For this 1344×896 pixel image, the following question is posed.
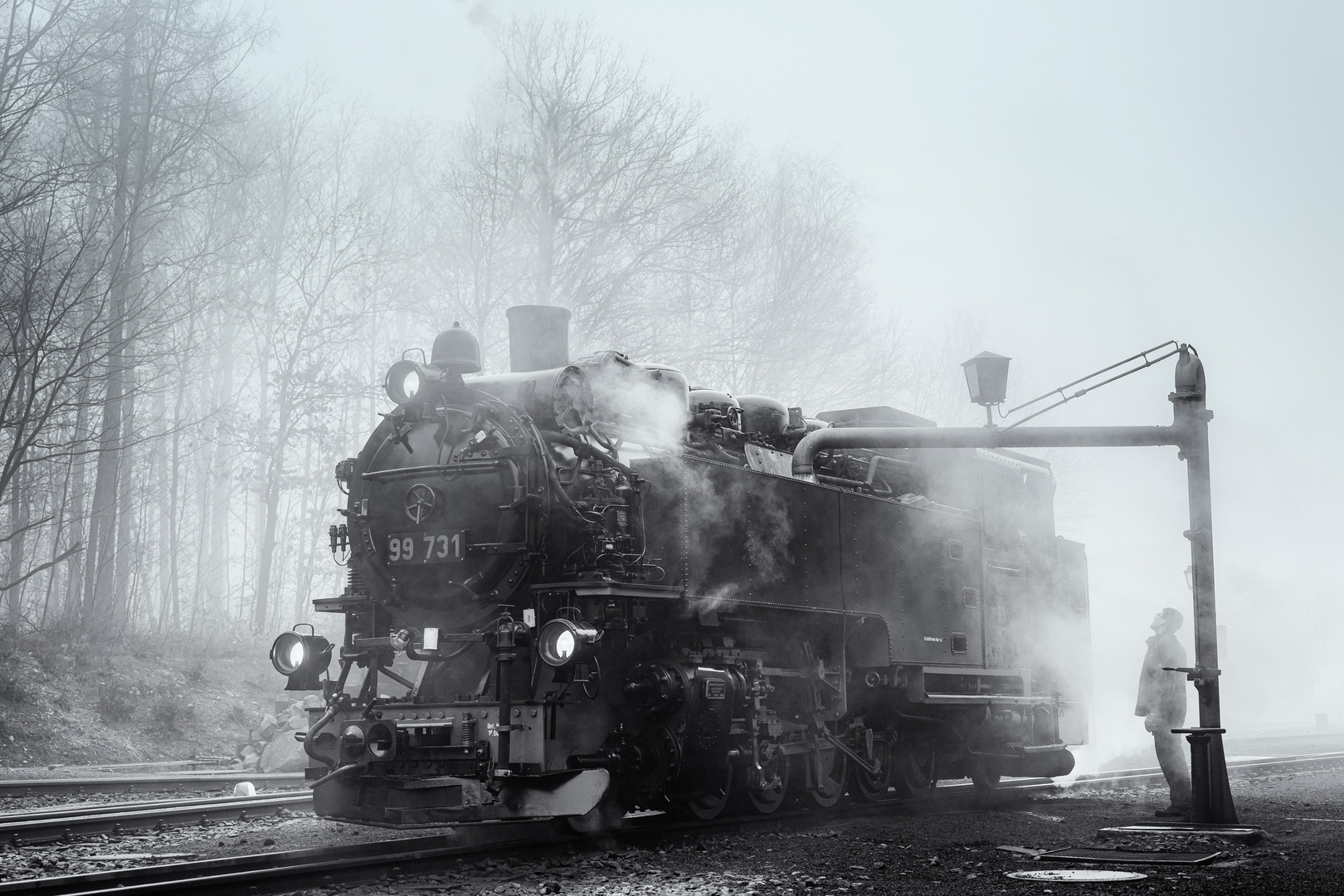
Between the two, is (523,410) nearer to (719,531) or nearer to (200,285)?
(719,531)

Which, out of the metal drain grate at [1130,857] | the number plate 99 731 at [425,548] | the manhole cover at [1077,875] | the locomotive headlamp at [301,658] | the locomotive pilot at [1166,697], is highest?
the number plate 99 731 at [425,548]

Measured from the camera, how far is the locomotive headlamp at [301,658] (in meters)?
8.17

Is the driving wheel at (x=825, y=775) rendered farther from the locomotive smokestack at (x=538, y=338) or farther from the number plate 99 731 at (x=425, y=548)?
the locomotive smokestack at (x=538, y=338)

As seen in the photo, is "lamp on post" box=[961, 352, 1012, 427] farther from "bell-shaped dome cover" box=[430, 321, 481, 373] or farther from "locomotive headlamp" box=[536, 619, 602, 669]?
"locomotive headlamp" box=[536, 619, 602, 669]

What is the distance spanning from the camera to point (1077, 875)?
250 inches

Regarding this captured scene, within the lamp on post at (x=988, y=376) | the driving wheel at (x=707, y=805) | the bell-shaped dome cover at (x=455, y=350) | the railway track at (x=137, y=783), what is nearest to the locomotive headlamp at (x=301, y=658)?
the bell-shaped dome cover at (x=455, y=350)

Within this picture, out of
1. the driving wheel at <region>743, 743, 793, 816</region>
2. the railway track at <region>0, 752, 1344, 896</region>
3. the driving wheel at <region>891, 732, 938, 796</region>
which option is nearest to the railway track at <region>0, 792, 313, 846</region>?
the railway track at <region>0, 752, 1344, 896</region>

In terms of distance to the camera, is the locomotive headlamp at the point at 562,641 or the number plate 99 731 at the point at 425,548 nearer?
the locomotive headlamp at the point at 562,641

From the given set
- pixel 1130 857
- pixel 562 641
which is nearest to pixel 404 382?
pixel 562 641

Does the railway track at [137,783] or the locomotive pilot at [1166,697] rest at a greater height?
the locomotive pilot at [1166,697]

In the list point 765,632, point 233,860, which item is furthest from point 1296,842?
point 233,860

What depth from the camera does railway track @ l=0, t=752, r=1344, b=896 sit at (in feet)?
18.3

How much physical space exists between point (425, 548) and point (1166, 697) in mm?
6540

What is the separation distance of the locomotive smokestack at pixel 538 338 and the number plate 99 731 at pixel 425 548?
1556 mm
